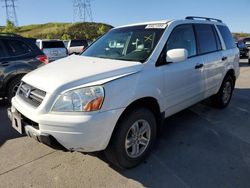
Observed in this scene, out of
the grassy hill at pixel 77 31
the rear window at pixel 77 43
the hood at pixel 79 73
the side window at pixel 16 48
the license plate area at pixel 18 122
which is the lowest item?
the grassy hill at pixel 77 31

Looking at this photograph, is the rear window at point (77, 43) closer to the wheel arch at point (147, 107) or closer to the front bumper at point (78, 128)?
the wheel arch at point (147, 107)

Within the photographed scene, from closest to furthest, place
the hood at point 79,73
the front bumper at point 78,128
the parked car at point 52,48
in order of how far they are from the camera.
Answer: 1. the front bumper at point 78,128
2. the hood at point 79,73
3. the parked car at point 52,48

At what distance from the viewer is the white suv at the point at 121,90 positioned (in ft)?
8.57

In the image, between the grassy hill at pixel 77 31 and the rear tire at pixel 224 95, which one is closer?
the rear tire at pixel 224 95

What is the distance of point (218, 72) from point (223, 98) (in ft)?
2.77

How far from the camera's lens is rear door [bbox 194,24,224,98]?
174 inches

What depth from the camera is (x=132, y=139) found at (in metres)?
3.15

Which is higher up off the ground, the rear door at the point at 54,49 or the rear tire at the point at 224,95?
the rear tire at the point at 224,95

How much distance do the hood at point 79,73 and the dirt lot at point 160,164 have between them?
1.08 meters

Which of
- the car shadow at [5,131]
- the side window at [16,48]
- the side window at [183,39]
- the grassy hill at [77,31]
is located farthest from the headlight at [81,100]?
the grassy hill at [77,31]

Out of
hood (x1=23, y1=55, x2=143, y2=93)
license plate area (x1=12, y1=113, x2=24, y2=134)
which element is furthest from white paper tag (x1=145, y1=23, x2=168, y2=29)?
license plate area (x1=12, y1=113, x2=24, y2=134)

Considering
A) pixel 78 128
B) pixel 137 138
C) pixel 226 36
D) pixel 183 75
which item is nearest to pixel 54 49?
pixel 226 36

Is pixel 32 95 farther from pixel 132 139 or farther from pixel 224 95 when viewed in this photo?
pixel 224 95

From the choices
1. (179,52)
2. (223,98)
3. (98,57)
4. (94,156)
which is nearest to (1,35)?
(98,57)
